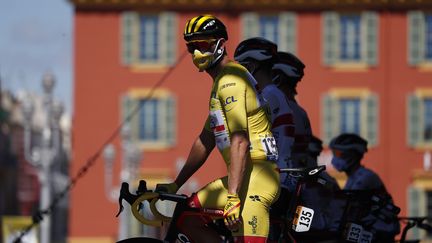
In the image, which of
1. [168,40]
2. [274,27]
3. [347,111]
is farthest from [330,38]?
[168,40]

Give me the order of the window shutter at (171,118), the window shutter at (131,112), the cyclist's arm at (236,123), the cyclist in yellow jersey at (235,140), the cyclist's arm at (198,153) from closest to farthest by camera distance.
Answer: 1. the cyclist's arm at (236,123)
2. the cyclist in yellow jersey at (235,140)
3. the cyclist's arm at (198,153)
4. the window shutter at (171,118)
5. the window shutter at (131,112)

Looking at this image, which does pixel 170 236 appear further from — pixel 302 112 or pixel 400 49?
pixel 400 49

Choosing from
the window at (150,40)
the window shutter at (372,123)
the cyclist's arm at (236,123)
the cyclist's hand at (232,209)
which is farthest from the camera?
the window at (150,40)

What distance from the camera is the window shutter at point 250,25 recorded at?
59750 mm

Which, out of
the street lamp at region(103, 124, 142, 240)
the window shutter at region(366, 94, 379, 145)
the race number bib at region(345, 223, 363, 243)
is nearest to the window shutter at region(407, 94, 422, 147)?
the window shutter at region(366, 94, 379, 145)

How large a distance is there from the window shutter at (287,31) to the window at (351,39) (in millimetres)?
1201

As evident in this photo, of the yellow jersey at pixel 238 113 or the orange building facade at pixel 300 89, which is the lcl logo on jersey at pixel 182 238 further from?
the orange building facade at pixel 300 89

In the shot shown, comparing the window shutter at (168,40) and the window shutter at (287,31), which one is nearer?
the window shutter at (287,31)

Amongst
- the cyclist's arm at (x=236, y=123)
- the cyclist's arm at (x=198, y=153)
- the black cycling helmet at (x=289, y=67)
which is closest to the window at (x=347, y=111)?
the black cycling helmet at (x=289, y=67)

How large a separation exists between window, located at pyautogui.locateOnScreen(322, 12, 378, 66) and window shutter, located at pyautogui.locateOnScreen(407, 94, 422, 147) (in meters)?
2.10

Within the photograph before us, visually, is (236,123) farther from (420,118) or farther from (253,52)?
(420,118)

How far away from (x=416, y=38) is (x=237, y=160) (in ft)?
172

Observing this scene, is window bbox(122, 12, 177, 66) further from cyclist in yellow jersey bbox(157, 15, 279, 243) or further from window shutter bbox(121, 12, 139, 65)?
cyclist in yellow jersey bbox(157, 15, 279, 243)

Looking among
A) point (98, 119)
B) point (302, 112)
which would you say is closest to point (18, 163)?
point (98, 119)
